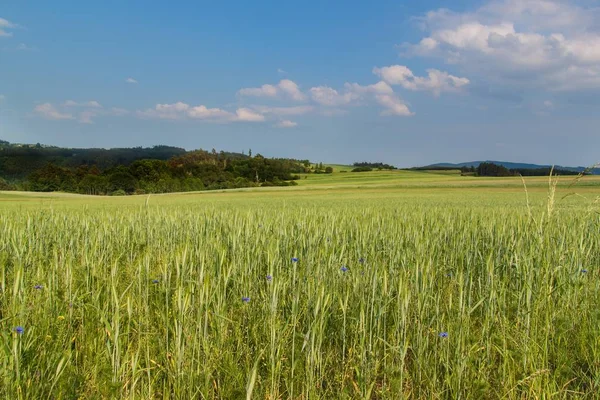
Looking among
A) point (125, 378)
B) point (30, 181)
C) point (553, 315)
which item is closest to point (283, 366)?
point (125, 378)

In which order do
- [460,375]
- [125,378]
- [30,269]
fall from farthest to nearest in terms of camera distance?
[30,269] < [125,378] < [460,375]

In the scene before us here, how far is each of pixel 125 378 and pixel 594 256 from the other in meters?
4.92

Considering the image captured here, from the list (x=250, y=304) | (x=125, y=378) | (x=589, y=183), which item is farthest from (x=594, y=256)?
(x=589, y=183)

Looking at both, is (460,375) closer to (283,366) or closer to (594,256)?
(283,366)

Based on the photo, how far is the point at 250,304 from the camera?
9.52ft

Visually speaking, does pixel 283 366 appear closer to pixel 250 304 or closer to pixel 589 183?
pixel 250 304

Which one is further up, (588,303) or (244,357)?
(588,303)

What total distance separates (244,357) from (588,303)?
2557mm

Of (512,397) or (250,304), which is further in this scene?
(250,304)

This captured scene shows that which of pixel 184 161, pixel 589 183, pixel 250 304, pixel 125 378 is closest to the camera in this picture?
pixel 125 378

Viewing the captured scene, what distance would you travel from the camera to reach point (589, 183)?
1688 inches

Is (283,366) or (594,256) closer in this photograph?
(283,366)

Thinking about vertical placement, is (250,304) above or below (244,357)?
above

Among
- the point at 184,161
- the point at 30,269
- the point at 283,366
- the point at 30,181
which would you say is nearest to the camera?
the point at 283,366
